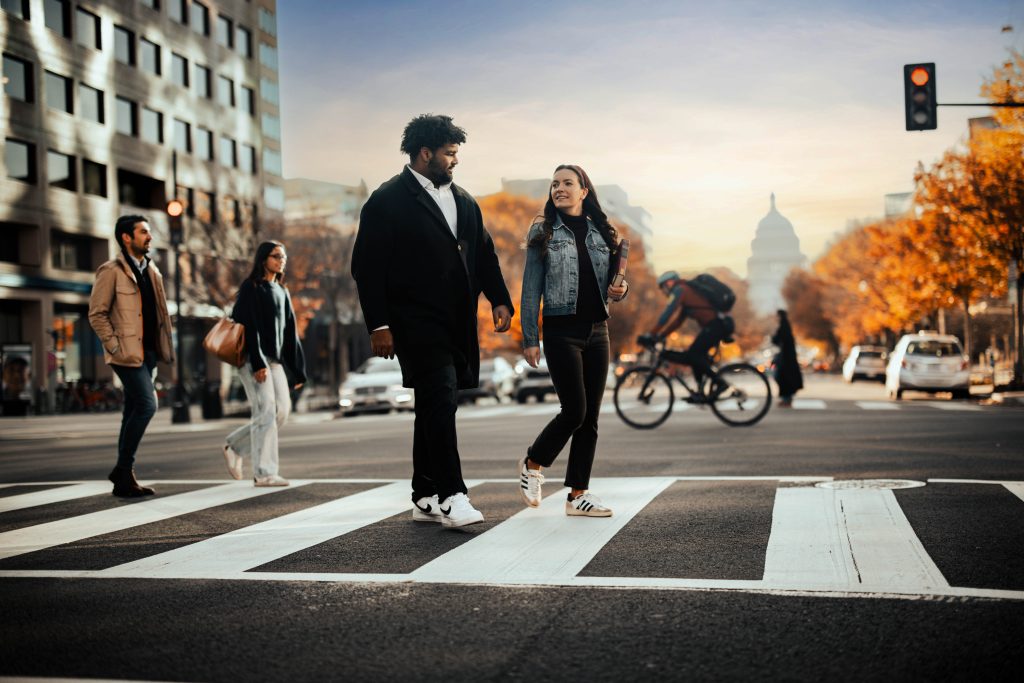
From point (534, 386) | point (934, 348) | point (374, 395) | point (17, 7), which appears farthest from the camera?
point (17, 7)

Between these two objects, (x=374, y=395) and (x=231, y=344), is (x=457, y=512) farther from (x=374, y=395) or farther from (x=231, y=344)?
(x=374, y=395)

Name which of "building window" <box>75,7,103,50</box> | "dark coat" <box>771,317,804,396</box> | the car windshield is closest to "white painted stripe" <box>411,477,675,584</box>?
"dark coat" <box>771,317,804,396</box>

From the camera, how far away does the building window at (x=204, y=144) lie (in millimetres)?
47281

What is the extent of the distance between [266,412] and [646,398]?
6.86 meters

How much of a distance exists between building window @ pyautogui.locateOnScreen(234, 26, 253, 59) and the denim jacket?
48196 millimetres

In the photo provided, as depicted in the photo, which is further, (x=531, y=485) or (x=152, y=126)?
(x=152, y=126)

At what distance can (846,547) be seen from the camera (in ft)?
16.3

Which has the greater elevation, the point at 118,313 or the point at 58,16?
the point at 58,16

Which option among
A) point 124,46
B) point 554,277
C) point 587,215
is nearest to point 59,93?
point 124,46

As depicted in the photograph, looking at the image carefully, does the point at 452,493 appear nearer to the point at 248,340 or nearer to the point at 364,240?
the point at 364,240

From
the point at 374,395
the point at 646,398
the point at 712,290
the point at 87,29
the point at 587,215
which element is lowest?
the point at 374,395

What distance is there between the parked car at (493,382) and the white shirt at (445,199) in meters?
23.2

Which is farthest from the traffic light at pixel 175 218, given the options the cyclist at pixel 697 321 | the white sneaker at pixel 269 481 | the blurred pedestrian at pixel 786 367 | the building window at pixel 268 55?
the building window at pixel 268 55

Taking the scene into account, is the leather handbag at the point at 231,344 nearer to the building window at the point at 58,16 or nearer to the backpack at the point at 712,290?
the backpack at the point at 712,290
